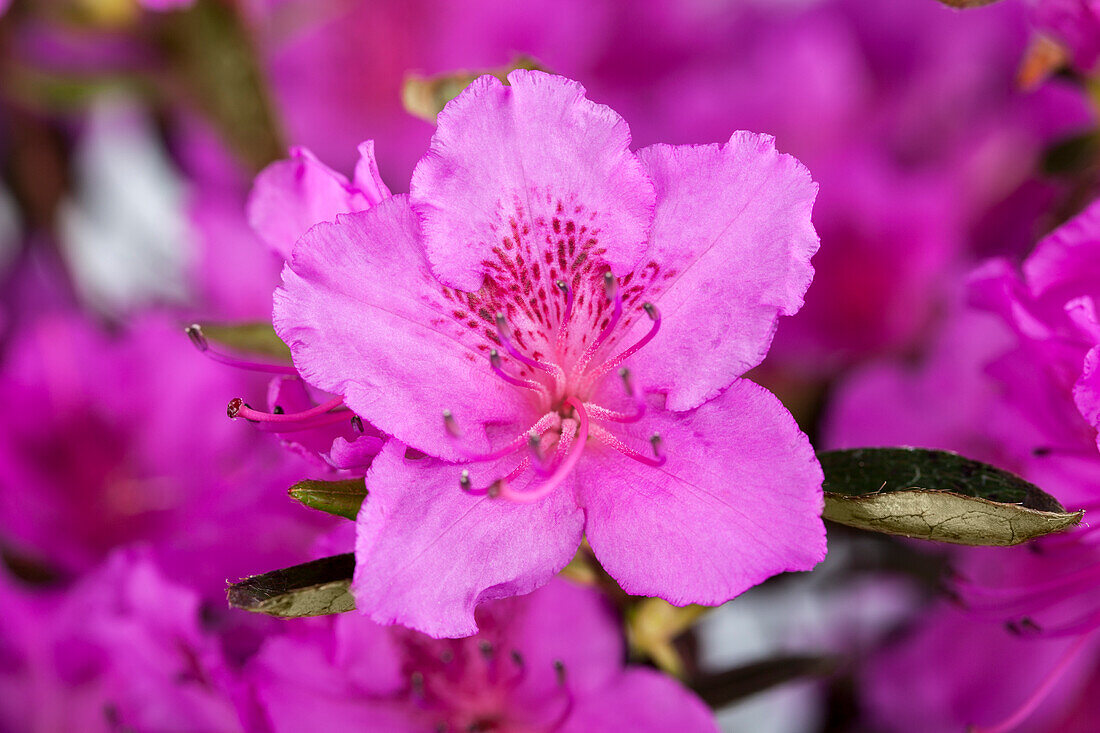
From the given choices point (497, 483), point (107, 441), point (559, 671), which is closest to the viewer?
point (497, 483)

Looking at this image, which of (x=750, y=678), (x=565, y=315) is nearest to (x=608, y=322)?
(x=565, y=315)

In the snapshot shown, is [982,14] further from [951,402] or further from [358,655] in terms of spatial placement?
[358,655]

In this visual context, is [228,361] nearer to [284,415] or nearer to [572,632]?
[284,415]

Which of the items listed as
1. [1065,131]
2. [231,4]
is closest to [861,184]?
[1065,131]

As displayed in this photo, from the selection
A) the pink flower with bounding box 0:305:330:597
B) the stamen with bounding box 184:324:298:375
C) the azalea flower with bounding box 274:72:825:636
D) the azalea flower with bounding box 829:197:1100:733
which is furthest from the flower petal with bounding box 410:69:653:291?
the pink flower with bounding box 0:305:330:597

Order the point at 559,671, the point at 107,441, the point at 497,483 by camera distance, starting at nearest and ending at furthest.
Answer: the point at 497,483
the point at 559,671
the point at 107,441

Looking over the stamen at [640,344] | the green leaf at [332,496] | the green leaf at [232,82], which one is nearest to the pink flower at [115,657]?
the green leaf at [332,496]

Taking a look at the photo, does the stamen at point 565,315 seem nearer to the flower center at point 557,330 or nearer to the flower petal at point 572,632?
the flower center at point 557,330
